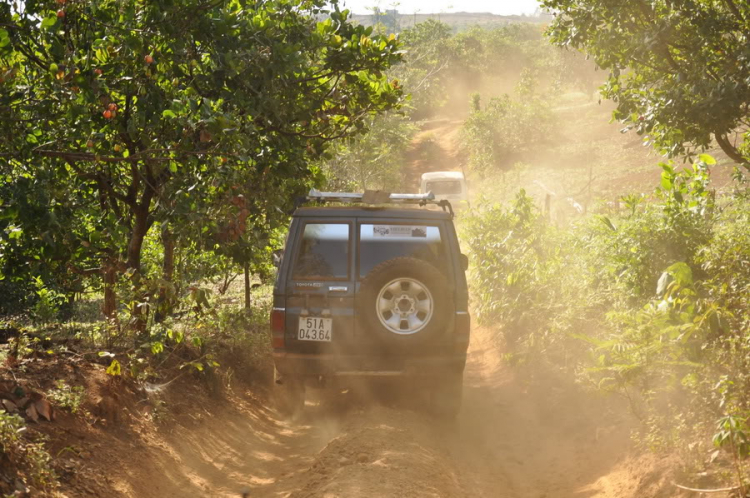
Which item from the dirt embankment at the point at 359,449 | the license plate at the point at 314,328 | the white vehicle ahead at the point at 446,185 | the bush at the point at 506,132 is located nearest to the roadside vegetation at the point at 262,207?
the dirt embankment at the point at 359,449

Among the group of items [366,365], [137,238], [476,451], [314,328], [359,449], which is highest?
[137,238]

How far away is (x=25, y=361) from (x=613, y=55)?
8808 mm

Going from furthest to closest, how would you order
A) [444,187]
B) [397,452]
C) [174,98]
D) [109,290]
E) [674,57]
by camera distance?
[444,187] < [674,57] < [109,290] < [174,98] < [397,452]

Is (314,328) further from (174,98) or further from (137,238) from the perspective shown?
(137,238)

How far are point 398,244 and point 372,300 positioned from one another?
0.92 metres

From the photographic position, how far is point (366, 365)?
23.1 ft

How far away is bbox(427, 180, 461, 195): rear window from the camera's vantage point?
2905 centimetres

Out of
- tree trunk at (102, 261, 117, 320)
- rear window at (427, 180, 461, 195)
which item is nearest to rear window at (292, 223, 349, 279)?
tree trunk at (102, 261, 117, 320)

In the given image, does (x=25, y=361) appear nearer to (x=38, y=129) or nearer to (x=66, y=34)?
(x=38, y=129)

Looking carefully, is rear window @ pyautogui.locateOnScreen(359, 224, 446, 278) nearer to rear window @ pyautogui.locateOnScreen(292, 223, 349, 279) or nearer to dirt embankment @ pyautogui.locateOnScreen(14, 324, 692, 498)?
rear window @ pyautogui.locateOnScreen(292, 223, 349, 279)

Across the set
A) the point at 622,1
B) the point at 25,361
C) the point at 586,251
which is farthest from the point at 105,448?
the point at 622,1

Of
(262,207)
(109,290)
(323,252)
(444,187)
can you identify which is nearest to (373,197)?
(323,252)

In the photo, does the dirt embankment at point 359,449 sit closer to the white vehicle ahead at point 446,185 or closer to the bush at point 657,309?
Result: the bush at point 657,309

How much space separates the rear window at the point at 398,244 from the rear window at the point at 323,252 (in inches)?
7.3
